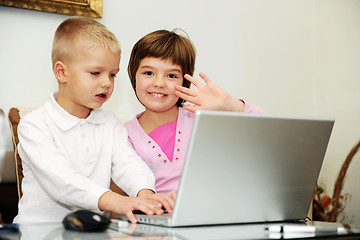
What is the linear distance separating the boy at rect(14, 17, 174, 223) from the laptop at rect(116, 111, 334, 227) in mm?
382

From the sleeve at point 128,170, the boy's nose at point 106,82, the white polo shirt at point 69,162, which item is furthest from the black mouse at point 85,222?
the boy's nose at point 106,82

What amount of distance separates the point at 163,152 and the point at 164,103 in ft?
0.54

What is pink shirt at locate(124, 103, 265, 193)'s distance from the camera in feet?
4.83

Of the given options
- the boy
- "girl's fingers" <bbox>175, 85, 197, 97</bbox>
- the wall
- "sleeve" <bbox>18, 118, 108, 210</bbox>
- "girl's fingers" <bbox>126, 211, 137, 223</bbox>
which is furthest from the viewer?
the wall

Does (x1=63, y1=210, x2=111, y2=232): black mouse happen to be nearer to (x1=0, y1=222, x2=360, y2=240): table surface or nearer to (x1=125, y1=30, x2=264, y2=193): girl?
(x1=0, y1=222, x2=360, y2=240): table surface

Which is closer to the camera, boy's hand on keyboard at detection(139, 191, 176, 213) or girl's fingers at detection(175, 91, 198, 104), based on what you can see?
boy's hand on keyboard at detection(139, 191, 176, 213)

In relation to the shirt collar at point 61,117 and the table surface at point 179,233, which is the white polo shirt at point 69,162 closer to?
the shirt collar at point 61,117

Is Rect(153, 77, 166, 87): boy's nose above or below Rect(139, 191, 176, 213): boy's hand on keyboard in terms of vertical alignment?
above

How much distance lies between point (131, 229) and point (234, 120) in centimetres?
27

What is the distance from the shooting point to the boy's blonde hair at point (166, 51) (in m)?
1.54

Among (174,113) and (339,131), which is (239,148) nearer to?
(174,113)

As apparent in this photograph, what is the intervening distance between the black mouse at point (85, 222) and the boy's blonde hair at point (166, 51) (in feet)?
2.70

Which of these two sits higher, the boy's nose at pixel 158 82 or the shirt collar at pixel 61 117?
the boy's nose at pixel 158 82

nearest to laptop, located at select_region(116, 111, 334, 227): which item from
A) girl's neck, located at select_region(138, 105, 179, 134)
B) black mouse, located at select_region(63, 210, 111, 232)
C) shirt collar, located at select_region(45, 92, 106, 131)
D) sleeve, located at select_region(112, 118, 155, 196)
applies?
black mouse, located at select_region(63, 210, 111, 232)
